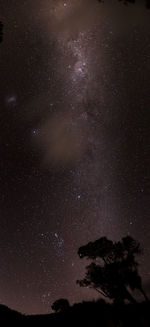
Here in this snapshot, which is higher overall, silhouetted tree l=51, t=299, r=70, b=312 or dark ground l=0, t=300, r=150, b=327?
dark ground l=0, t=300, r=150, b=327

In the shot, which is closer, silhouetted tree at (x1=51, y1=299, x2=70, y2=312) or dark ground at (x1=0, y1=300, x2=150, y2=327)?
dark ground at (x1=0, y1=300, x2=150, y2=327)

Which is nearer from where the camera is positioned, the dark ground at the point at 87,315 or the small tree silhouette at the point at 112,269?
the dark ground at the point at 87,315

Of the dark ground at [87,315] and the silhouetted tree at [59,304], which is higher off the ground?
the dark ground at [87,315]

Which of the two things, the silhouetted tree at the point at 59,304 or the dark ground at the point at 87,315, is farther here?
the silhouetted tree at the point at 59,304

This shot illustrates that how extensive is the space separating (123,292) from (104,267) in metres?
2.85

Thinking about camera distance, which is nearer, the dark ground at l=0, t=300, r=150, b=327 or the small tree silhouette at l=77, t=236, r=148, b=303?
the dark ground at l=0, t=300, r=150, b=327

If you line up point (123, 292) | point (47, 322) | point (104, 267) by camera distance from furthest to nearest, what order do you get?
point (104, 267)
point (123, 292)
point (47, 322)

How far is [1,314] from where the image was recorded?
2347cm

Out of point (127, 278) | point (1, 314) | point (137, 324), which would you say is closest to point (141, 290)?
point (127, 278)

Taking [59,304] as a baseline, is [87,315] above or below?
above

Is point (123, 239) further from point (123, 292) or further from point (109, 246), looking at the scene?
point (123, 292)

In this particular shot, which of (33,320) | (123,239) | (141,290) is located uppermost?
(123,239)

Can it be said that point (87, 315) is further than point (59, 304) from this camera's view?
No

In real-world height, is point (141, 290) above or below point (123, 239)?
below
